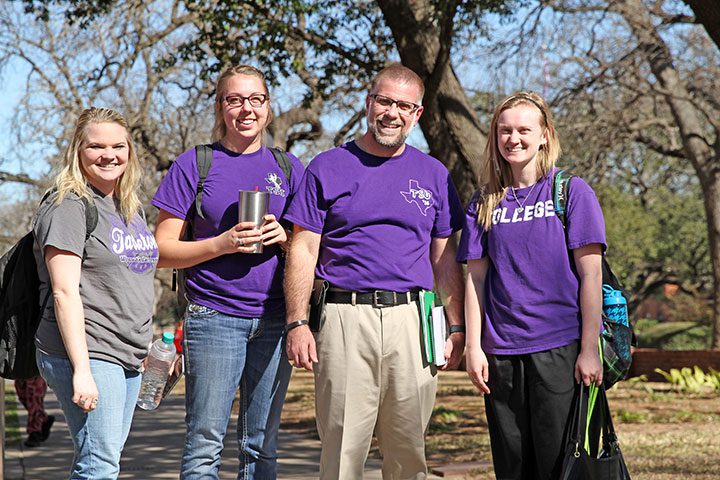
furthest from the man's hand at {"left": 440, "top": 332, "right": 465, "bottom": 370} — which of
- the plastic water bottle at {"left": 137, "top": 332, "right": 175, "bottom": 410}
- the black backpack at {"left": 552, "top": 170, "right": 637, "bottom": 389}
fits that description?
the plastic water bottle at {"left": 137, "top": 332, "right": 175, "bottom": 410}

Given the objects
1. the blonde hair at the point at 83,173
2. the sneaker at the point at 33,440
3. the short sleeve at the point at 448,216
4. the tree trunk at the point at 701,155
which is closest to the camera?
the blonde hair at the point at 83,173

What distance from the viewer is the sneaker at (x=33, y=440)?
1012 centimetres

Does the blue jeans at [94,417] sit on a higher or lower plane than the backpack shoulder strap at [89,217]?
lower

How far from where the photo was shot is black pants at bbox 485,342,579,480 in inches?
163

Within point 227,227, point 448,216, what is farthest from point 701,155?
point 227,227

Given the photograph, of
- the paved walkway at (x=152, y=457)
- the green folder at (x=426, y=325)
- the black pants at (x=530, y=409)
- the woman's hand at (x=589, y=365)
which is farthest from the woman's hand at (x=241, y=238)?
the paved walkway at (x=152, y=457)

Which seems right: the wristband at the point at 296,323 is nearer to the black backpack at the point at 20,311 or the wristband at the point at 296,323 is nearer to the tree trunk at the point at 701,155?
the black backpack at the point at 20,311

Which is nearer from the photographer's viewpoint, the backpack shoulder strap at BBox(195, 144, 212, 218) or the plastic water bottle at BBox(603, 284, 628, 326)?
the plastic water bottle at BBox(603, 284, 628, 326)

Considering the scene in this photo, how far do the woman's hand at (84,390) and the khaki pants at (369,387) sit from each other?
99cm

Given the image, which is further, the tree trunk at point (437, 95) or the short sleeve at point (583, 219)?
the tree trunk at point (437, 95)

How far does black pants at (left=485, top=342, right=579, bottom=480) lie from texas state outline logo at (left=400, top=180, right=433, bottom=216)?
0.70 meters

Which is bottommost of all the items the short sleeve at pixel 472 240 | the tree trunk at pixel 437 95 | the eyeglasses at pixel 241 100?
the short sleeve at pixel 472 240

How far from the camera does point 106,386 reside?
399cm

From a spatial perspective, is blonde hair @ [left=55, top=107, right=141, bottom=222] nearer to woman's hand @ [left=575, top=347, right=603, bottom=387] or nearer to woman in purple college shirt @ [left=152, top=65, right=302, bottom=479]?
woman in purple college shirt @ [left=152, top=65, right=302, bottom=479]
